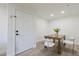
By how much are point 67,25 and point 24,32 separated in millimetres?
1117

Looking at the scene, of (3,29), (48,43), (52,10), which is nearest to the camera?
(3,29)

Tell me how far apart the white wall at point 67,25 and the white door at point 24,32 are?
20.2 inches

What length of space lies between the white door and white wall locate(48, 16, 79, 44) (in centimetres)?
51

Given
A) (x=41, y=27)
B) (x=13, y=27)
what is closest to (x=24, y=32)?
(x=13, y=27)

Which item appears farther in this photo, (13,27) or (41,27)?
(41,27)

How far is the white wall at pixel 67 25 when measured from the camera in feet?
7.23

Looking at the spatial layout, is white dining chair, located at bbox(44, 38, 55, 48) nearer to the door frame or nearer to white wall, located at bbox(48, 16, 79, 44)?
white wall, located at bbox(48, 16, 79, 44)

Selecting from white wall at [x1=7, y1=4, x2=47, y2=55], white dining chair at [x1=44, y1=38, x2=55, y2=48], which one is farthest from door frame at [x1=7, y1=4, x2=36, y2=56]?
white dining chair at [x1=44, y1=38, x2=55, y2=48]

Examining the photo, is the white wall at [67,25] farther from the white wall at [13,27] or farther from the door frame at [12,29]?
the door frame at [12,29]

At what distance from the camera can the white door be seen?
2.19m

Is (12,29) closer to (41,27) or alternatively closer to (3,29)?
(3,29)

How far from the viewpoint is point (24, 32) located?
7.43 feet

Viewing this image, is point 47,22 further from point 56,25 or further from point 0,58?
point 0,58

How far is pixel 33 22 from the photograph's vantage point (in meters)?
2.29
